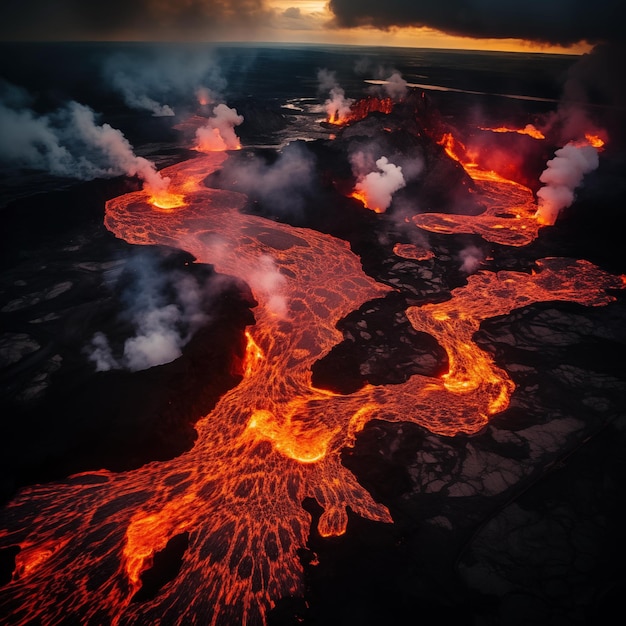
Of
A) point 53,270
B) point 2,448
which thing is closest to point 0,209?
point 53,270

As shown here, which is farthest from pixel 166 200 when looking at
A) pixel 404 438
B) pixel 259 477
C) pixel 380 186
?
pixel 404 438

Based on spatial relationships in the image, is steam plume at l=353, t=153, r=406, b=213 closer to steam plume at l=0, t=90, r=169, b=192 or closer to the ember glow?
the ember glow

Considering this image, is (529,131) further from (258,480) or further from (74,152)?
(258,480)

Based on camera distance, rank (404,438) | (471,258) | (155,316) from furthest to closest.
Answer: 1. (471,258)
2. (155,316)
3. (404,438)

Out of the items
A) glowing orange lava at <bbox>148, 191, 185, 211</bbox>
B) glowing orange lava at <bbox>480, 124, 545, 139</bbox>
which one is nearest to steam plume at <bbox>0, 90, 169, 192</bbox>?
glowing orange lava at <bbox>148, 191, 185, 211</bbox>

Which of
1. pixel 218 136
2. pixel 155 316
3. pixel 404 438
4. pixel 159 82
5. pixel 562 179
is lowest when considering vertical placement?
pixel 159 82

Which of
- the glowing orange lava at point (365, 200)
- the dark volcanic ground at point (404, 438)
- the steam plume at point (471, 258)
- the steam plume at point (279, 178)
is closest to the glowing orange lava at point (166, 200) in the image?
the steam plume at point (279, 178)

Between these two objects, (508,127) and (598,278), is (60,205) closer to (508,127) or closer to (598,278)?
(598,278)
